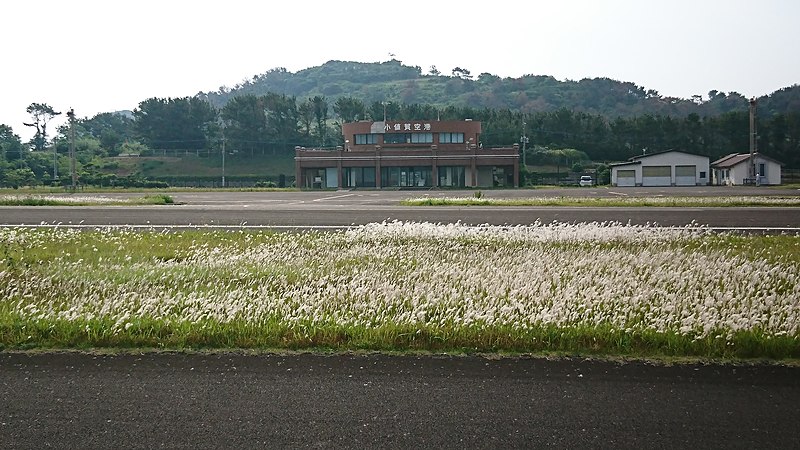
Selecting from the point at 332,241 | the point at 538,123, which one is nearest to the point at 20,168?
the point at 538,123

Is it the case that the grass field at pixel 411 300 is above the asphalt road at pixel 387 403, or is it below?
above

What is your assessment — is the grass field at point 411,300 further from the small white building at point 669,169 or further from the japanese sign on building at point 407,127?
the small white building at point 669,169

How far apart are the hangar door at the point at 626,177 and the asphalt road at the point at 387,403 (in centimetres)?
7875

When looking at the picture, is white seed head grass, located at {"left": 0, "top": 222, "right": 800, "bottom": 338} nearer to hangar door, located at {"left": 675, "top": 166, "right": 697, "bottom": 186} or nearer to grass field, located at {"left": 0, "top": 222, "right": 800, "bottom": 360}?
grass field, located at {"left": 0, "top": 222, "right": 800, "bottom": 360}

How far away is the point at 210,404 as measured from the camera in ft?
14.1

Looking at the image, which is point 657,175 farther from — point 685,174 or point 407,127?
point 407,127

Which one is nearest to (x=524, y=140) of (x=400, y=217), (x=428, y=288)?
(x=400, y=217)

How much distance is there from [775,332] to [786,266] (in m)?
4.45

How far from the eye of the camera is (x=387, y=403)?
4.32 metres

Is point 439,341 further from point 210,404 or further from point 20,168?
point 20,168

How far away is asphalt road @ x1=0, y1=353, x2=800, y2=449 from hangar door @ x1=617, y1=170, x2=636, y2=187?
78753 mm

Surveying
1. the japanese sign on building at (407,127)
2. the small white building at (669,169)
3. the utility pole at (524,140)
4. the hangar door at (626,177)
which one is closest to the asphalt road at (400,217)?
the japanese sign on building at (407,127)

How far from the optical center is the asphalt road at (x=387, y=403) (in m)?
3.81

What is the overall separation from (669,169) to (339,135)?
2379 inches
